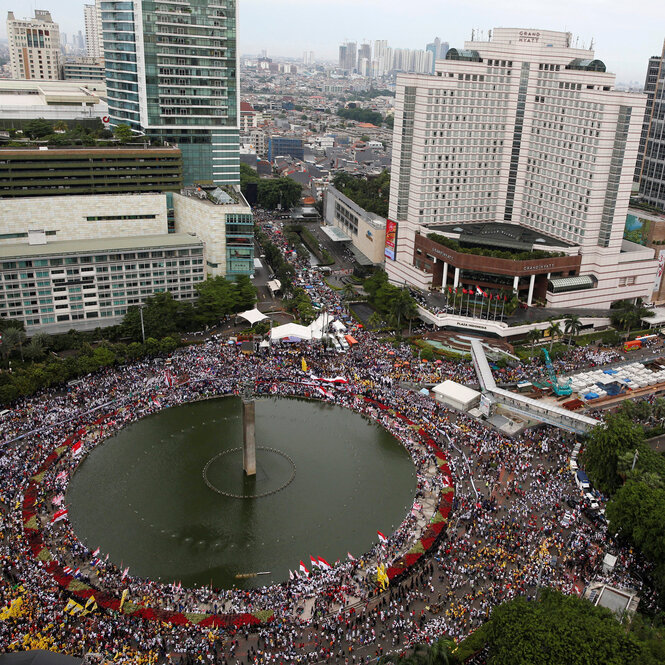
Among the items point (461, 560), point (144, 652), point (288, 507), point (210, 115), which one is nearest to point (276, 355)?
point (288, 507)

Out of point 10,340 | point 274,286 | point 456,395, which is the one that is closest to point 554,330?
point 456,395

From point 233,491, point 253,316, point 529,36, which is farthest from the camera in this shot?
point 529,36

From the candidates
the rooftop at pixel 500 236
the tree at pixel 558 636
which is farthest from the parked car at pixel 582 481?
the rooftop at pixel 500 236

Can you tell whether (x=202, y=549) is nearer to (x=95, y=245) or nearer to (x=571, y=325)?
(x=95, y=245)

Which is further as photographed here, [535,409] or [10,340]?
[10,340]

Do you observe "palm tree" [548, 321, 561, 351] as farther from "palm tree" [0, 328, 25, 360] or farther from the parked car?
"palm tree" [0, 328, 25, 360]

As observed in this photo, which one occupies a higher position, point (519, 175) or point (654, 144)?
point (654, 144)
